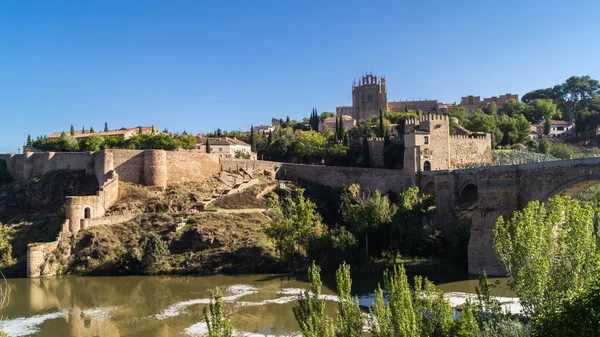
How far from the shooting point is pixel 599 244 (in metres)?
14.3

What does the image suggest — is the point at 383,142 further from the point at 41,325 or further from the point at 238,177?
the point at 41,325

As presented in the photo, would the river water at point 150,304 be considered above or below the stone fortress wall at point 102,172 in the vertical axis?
below

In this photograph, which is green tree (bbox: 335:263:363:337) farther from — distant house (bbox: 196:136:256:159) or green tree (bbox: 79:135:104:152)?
distant house (bbox: 196:136:256:159)

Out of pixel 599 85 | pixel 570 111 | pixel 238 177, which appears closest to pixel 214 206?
pixel 238 177

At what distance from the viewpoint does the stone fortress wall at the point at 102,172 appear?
121ft

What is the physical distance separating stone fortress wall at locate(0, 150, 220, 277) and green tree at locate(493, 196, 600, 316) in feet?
105

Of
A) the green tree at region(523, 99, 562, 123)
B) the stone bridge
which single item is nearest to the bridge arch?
the stone bridge

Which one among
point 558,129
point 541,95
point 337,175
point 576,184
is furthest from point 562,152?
point 541,95

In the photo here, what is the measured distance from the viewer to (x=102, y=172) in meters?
44.4

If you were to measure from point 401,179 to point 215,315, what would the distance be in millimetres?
33237

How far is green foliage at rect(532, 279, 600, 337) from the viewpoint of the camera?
438 inches

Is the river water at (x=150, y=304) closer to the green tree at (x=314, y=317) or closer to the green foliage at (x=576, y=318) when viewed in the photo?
the green tree at (x=314, y=317)

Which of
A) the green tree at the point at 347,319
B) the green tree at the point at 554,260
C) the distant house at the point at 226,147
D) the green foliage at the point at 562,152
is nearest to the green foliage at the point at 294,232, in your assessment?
the green tree at the point at 347,319

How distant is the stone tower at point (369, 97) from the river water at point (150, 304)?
67.2 metres
